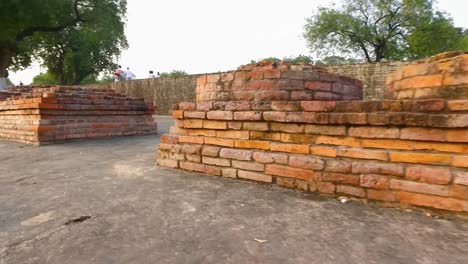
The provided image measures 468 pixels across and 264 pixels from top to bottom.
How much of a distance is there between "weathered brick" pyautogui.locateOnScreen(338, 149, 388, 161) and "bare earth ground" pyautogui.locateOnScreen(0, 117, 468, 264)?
348 mm

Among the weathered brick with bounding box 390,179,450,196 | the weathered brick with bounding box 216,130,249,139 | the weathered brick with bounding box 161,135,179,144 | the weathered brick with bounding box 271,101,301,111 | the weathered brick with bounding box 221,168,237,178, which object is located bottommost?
the weathered brick with bounding box 221,168,237,178

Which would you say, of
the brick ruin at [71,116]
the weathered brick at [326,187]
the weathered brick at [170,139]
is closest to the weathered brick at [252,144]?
the weathered brick at [326,187]

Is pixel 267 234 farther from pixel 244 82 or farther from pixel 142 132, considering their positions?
pixel 142 132

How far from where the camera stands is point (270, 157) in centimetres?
245

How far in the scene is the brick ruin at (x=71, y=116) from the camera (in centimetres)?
518

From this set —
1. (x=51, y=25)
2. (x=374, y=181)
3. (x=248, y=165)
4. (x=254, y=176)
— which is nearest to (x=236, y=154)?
(x=248, y=165)

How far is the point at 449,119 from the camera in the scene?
5.76 ft

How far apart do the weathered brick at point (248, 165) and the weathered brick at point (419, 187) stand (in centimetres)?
103

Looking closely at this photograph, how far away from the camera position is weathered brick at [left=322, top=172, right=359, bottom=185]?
206cm

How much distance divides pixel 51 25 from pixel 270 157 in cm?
2083

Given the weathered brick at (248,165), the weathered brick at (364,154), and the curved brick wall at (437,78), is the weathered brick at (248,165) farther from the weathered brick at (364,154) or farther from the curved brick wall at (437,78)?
the curved brick wall at (437,78)

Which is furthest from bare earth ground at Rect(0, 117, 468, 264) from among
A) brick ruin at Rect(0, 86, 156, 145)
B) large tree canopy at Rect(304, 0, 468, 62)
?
large tree canopy at Rect(304, 0, 468, 62)

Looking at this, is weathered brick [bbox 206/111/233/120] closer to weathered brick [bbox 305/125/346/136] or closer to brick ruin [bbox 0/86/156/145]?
weathered brick [bbox 305/125/346/136]

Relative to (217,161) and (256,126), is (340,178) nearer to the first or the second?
(256,126)
